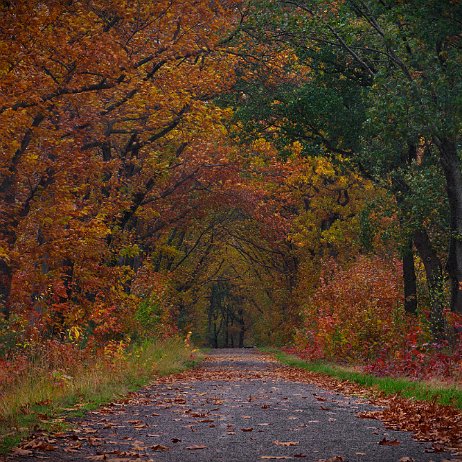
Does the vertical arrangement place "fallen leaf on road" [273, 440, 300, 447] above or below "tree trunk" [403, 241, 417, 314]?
below

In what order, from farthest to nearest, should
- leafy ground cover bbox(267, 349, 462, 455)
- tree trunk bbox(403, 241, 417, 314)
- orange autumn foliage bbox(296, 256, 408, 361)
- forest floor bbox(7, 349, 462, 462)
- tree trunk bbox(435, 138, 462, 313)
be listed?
tree trunk bbox(403, 241, 417, 314)
orange autumn foliage bbox(296, 256, 408, 361)
tree trunk bbox(435, 138, 462, 313)
leafy ground cover bbox(267, 349, 462, 455)
forest floor bbox(7, 349, 462, 462)

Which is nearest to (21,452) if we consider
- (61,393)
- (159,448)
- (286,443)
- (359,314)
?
(159,448)

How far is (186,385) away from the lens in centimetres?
1659

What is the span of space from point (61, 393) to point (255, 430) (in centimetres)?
393

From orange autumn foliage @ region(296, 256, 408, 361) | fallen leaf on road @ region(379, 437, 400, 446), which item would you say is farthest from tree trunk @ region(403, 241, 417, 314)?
fallen leaf on road @ region(379, 437, 400, 446)

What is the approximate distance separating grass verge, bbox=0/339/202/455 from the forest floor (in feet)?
0.91

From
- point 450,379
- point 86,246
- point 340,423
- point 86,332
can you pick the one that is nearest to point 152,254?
point 86,332

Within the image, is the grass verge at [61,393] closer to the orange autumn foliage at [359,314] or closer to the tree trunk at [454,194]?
the orange autumn foliage at [359,314]

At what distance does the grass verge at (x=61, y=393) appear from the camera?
8625mm

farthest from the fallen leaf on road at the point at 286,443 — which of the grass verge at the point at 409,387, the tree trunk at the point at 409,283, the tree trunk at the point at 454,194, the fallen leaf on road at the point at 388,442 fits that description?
the tree trunk at the point at 409,283

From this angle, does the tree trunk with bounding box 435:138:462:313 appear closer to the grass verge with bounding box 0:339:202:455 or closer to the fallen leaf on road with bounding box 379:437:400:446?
the grass verge with bounding box 0:339:202:455

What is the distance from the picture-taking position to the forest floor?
7117 millimetres

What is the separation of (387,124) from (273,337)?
36338mm

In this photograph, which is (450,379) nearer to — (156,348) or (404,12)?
(404,12)
